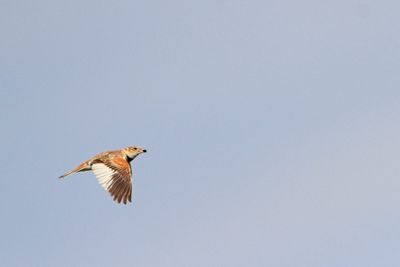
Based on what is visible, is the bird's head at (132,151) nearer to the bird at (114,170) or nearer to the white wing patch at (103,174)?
the bird at (114,170)

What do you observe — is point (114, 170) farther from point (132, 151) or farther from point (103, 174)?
point (132, 151)

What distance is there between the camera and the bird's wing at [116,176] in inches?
1684

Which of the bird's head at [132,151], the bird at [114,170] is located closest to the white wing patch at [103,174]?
the bird at [114,170]

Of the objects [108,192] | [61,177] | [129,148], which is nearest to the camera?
[108,192]

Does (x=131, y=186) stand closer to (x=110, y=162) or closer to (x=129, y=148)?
(x=110, y=162)

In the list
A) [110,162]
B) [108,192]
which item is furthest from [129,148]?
[108,192]

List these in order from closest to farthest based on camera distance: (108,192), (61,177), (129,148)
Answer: (108,192)
(61,177)
(129,148)

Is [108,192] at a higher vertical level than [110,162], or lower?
lower

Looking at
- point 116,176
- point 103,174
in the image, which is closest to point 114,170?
point 103,174

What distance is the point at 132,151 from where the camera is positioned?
163 ft

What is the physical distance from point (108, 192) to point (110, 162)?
3888mm

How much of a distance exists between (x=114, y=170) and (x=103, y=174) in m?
0.60

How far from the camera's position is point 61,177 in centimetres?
4628

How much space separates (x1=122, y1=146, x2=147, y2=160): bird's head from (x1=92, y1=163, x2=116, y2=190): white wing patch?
314 cm
